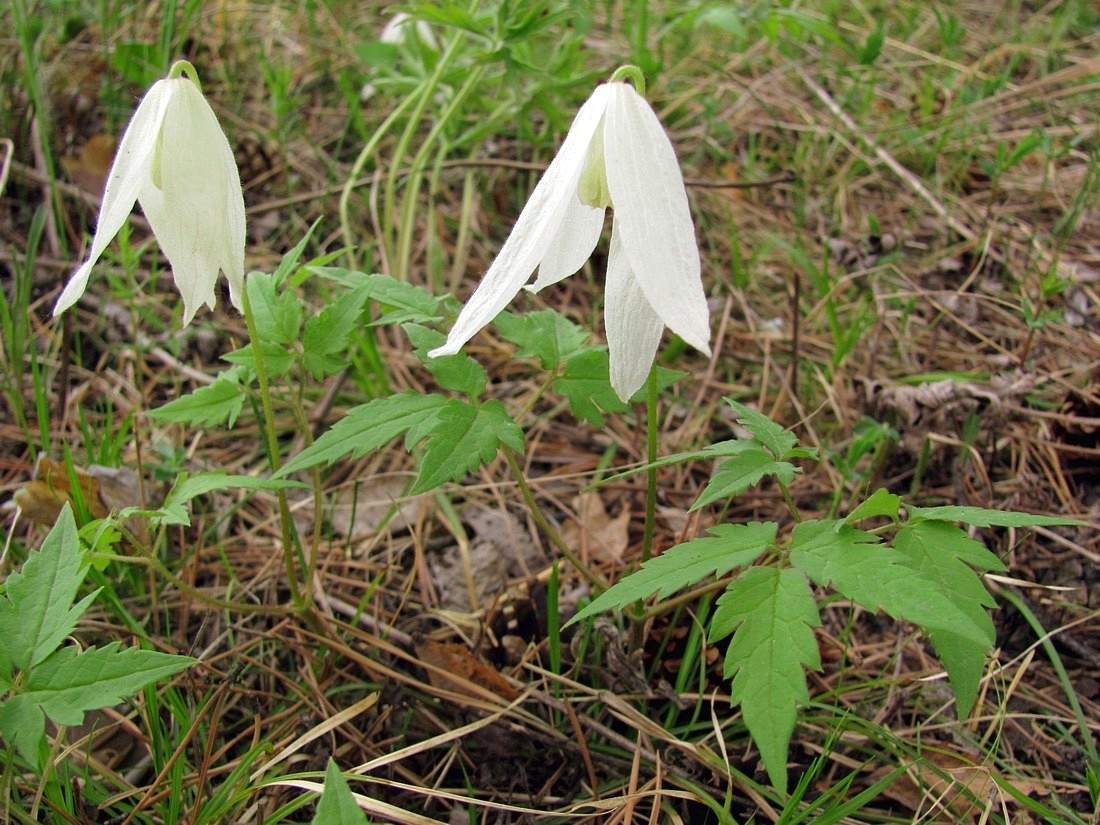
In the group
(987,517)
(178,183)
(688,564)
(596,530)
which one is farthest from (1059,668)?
(178,183)

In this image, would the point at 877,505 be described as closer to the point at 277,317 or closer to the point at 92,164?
the point at 277,317

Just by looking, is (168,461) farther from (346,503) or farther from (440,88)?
(440,88)

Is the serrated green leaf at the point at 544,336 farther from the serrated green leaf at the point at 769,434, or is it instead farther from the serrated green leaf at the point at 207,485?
the serrated green leaf at the point at 207,485

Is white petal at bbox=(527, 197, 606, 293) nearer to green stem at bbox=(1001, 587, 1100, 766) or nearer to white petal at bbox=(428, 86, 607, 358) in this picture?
white petal at bbox=(428, 86, 607, 358)

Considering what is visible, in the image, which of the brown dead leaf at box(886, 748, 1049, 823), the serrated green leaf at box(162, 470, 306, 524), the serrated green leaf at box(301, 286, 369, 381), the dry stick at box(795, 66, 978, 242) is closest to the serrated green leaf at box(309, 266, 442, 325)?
the serrated green leaf at box(301, 286, 369, 381)

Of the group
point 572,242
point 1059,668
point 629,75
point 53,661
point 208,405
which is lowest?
point 1059,668

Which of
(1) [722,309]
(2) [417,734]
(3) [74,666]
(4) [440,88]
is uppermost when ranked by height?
(4) [440,88]

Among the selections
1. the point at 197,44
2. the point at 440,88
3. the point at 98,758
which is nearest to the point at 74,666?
the point at 98,758
